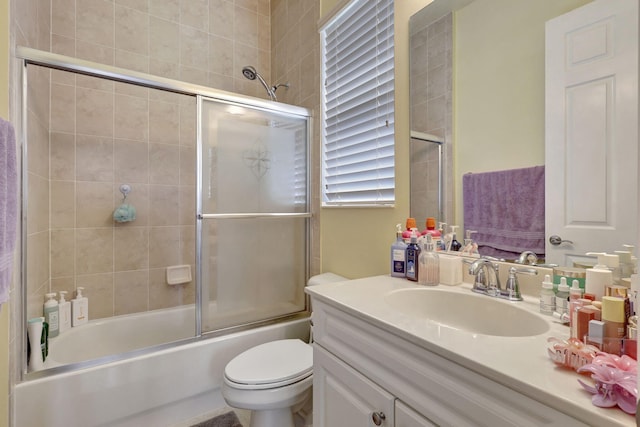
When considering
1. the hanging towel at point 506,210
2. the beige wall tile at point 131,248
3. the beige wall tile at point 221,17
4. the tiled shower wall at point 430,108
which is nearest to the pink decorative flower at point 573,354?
the hanging towel at point 506,210

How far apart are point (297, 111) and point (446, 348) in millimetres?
1678

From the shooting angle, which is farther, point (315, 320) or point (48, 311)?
point (48, 311)

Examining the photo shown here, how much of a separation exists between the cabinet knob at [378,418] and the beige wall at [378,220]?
751 mm

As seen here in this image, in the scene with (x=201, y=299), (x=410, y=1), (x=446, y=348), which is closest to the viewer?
(x=446, y=348)

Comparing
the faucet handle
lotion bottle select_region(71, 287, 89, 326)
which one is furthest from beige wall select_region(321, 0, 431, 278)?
lotion bottle select_region(71, 287, 89, 326)

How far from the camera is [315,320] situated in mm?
1095

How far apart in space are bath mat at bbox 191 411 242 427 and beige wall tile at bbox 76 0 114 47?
248 cm

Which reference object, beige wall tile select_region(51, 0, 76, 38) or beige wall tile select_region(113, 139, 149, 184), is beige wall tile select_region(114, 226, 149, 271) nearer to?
beige wall tile select_region(113, 139, 149, 184)

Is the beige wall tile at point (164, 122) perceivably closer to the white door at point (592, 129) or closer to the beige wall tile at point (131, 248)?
the beige wall tile at point (131, 248)

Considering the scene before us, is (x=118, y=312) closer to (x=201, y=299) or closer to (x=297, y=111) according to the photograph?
(x=201, y=299)

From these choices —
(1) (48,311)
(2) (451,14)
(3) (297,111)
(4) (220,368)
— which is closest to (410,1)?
(2) (451,14)

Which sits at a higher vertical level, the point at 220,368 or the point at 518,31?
the point at 518,31

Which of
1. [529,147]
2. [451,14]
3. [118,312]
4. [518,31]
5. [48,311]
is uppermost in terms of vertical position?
[451,14]

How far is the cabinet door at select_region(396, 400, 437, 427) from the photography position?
27.0 inches
